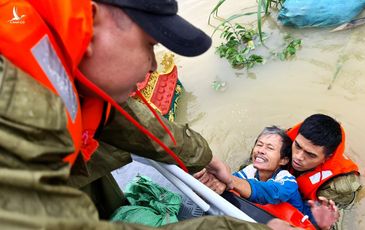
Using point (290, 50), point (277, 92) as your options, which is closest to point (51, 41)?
point (277, 92)

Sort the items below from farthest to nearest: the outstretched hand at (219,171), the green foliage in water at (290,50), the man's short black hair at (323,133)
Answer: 1. the green foliage in water at (290,50)
2. the man's short black hair at (323,133)
3. the outstretched hand at (219,171)

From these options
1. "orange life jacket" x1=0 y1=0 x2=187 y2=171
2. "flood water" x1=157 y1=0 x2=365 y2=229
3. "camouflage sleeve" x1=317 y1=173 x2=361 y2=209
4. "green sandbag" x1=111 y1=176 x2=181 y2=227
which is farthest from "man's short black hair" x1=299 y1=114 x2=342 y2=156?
"orange life jacket" x1=0 y1=0 x2=187 y2=171

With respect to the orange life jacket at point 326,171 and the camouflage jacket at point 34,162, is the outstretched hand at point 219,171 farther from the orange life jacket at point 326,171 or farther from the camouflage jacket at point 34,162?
the camouflage jacket at point 34,162

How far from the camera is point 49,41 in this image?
0.96 m

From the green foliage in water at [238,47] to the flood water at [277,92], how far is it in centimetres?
7

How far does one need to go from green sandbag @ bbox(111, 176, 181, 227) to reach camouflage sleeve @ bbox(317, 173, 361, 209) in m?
1.04

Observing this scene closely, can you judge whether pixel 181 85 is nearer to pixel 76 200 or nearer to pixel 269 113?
pixel 269 113

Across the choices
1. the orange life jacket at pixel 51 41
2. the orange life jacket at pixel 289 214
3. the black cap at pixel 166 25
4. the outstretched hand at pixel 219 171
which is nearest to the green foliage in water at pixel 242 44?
the orange life jacket at pixel 289 214

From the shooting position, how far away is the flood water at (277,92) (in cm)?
309

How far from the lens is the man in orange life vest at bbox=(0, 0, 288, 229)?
0.77 meters

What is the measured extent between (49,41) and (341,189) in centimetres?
189

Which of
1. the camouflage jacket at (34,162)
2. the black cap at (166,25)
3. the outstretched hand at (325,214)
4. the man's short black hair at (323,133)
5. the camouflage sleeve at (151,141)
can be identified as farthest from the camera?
the man's short black hair at (323,133)

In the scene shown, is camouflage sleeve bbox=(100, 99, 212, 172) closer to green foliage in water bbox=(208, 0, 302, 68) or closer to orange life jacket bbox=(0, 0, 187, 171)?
orange life jacket bbox=(0, 0, 187, 171)

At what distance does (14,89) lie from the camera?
79 cm
